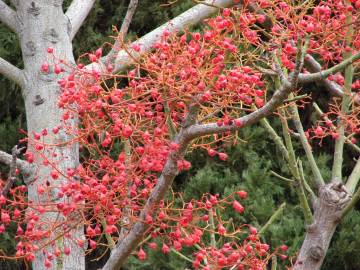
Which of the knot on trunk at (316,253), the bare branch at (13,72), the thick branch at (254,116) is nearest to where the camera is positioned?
the thick branch at (254,116)

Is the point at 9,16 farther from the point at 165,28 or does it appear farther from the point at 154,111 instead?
the point at 154,111

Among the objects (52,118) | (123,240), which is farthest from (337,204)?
(52,118)

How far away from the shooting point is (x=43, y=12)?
2.91 metres

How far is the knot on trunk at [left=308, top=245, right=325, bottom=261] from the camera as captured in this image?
242 centimetres

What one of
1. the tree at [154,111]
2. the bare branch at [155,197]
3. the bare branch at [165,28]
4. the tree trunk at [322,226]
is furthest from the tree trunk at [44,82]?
the tree trunk at [322,226]

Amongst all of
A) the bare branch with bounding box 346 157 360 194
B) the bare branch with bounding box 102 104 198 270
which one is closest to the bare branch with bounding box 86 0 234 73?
the bare branch with bounding box 346 157 360 194

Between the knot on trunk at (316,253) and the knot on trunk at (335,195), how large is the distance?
0.15m

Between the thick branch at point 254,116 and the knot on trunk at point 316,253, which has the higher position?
the thick branch at point 254,116

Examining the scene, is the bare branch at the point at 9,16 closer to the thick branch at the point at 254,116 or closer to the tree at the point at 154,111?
the tree at the point at 154,111

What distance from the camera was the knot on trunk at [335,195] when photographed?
2.48m

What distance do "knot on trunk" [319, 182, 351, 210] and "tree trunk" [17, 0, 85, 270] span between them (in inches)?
32.8

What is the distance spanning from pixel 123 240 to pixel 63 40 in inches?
41.4

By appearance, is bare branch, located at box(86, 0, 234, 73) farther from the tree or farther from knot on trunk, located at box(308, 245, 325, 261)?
knot on trunk, located at box(308, 245, 325, 261)

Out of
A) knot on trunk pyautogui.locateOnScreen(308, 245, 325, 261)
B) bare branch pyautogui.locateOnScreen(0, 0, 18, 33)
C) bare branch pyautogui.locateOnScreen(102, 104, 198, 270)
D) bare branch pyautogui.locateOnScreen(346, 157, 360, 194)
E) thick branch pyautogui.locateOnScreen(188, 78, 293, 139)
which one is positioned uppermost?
bare branch pyautogui.locateOnScreen(0, 0, 18, 33)
